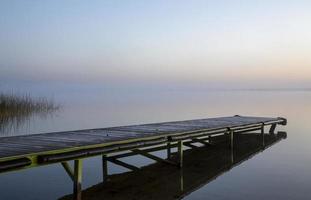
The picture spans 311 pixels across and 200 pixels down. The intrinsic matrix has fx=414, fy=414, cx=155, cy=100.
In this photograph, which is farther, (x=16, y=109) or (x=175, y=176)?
(x=16, y=109)

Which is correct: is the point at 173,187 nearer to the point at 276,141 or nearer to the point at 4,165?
the point at 4,165

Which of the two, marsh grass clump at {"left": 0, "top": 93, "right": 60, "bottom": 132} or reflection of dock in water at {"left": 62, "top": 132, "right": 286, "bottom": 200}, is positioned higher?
marsh grass clump at {"left": 0, "top": 93, "right": 60, "bottom": 132}

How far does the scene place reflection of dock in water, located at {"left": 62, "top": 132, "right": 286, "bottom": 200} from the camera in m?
7.74

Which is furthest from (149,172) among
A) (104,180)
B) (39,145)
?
(39,145)

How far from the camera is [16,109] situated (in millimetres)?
24359

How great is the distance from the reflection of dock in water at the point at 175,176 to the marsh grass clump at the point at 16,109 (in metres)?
11.1

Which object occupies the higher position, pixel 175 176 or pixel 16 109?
pixel 16 109

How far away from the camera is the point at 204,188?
851 cm

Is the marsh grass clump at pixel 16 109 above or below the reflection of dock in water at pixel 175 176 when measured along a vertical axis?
above

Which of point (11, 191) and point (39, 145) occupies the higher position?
point (39, 145)

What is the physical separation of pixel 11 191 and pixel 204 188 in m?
3.89

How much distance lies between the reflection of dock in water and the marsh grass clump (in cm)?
1106

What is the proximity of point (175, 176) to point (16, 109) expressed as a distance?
1746 centimetres

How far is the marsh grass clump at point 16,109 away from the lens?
2155cm
